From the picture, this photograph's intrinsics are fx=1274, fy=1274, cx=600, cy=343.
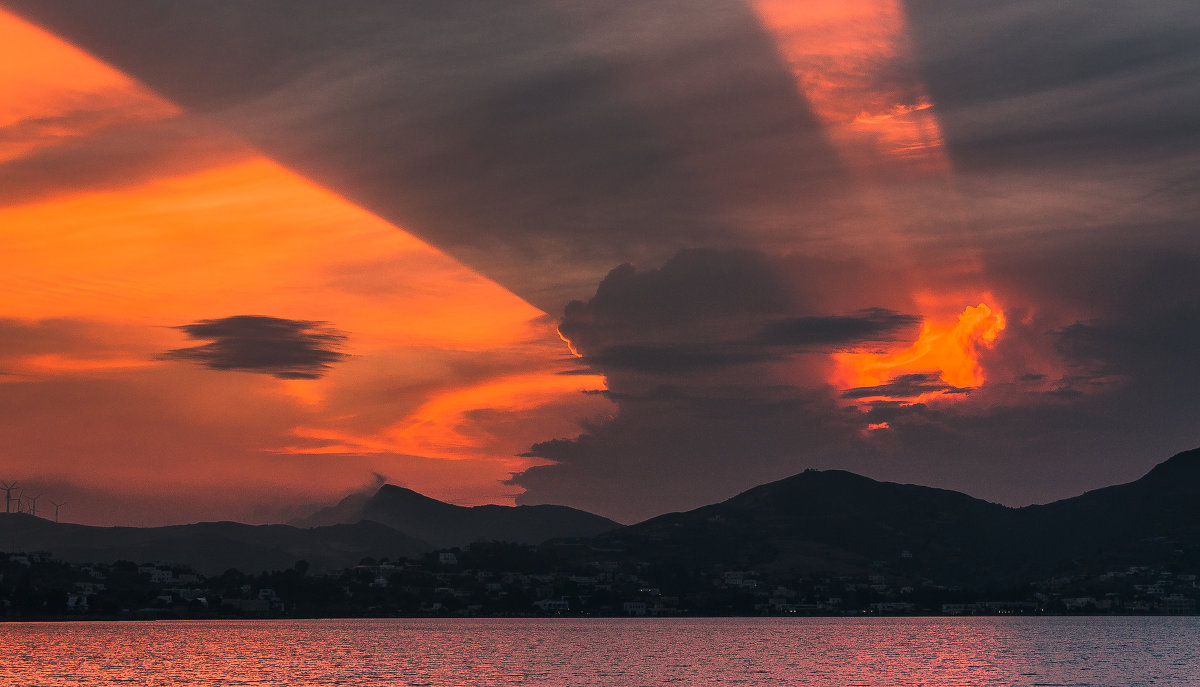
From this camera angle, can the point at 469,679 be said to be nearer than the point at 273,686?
No

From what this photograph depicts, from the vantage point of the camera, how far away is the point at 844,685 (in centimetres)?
18912

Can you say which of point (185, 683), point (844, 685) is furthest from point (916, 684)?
point (185, 683)

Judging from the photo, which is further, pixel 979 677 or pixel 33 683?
pixel 979 677

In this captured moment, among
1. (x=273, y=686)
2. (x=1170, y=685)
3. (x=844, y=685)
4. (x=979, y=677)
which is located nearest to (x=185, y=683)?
(x=273, y=686)

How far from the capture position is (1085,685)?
182375 millimetres

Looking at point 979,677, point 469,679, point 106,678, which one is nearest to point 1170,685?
point 979,677

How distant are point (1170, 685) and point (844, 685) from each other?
4682 centimetres

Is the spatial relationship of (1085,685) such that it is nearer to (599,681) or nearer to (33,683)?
(599,681)

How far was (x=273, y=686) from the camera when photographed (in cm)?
18375

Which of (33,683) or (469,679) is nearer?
(33,683)

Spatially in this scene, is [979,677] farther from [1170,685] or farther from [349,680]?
[349,680]

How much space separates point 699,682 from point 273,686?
205 ft

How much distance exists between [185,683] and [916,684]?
108m

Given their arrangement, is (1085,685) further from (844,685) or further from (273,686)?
(273,686)
